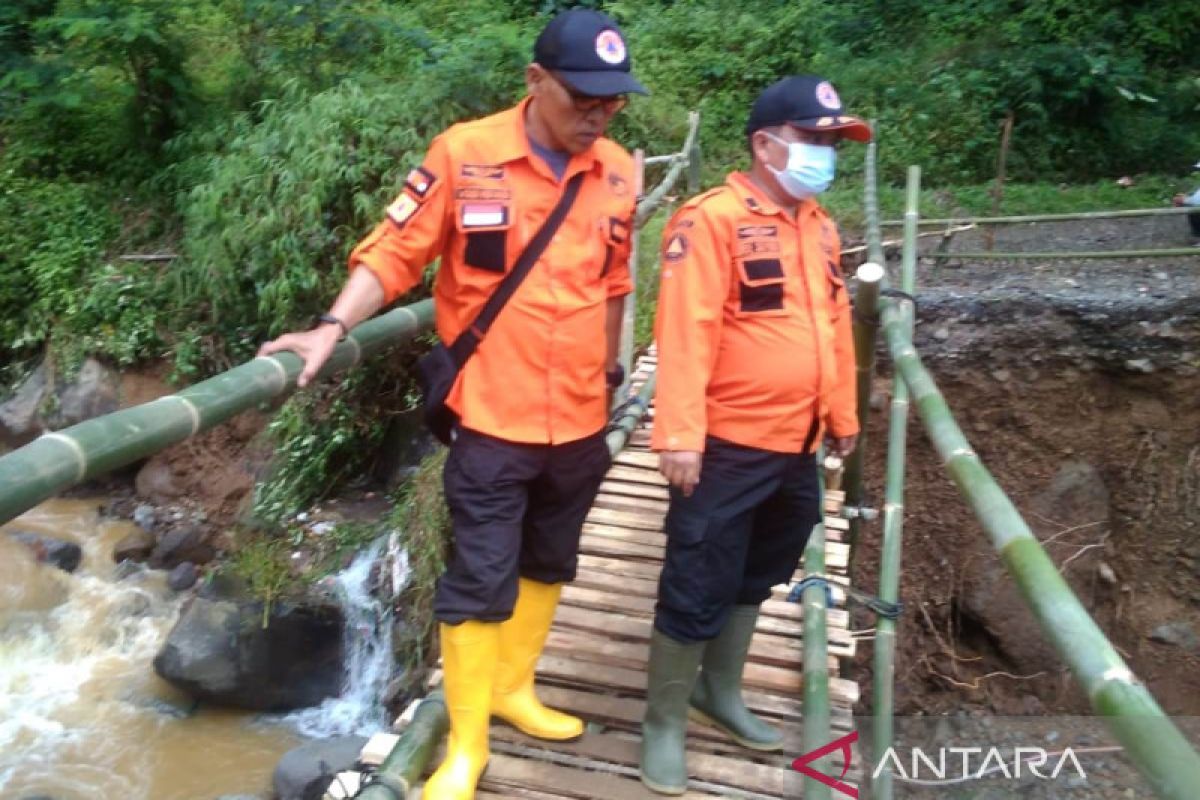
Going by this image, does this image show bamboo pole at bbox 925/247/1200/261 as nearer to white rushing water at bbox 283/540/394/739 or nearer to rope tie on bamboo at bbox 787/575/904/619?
rope tie on bamboo at bbox 787/575/904/619

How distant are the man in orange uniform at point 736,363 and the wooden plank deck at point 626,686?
14 cm

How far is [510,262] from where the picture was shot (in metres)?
1.97

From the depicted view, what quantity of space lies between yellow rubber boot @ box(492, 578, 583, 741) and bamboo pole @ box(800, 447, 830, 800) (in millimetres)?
533

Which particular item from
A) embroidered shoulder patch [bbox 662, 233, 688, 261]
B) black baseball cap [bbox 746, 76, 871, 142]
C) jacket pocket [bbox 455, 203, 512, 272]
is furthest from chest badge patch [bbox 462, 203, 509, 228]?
black baseball cap [bbox 746, 76, 871, 142]

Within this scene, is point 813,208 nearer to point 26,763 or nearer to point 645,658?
point 645,658

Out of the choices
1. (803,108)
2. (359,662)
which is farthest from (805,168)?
(359,662)

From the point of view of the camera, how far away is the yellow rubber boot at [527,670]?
7.36ft

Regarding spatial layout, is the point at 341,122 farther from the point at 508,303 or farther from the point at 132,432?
the point at 132,432

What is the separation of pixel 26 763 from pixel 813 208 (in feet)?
17.3

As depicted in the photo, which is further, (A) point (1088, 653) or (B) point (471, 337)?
(B) point (471, 337)

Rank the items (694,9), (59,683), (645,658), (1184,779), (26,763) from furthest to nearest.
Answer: (694,9), (59,683), (26,763), (645,658), (1184,779)

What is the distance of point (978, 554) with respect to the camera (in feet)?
18.7

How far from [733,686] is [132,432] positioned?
1488 millimetres

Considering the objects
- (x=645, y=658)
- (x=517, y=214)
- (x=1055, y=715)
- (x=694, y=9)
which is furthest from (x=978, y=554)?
(x=694, y=9)
